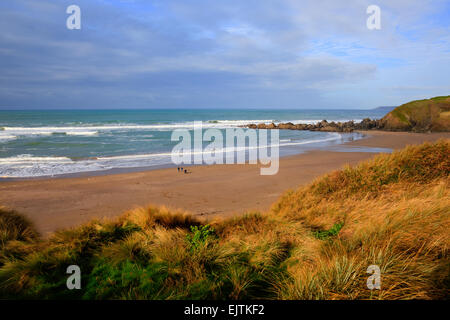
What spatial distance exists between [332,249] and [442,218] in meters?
2.07

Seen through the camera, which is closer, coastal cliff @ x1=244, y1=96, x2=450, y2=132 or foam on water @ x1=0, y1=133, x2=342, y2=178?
foam on water @ x1=0, y1=133, x2=342, y2=178

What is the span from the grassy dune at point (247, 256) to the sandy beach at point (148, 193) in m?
3.49

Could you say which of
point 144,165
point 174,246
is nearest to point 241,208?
point 174,246

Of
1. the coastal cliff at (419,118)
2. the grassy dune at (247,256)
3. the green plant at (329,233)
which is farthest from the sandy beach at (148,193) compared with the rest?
the coastal cliff at (419,118)

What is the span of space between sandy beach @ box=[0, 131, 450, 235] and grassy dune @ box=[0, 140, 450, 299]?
3.49 m

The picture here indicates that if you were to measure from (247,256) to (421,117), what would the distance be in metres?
49.3

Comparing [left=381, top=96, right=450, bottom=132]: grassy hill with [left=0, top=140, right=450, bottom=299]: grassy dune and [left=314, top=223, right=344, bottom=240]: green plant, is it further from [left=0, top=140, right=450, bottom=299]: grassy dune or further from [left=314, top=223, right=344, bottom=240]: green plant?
[left=314, top=223, right=344, bottom=240]: green plant

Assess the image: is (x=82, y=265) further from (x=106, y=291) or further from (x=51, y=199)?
(x=51, y=199)

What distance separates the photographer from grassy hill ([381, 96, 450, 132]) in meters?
40.4

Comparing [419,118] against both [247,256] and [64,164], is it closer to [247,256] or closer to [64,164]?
[64,164]

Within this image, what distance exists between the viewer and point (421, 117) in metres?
42.2

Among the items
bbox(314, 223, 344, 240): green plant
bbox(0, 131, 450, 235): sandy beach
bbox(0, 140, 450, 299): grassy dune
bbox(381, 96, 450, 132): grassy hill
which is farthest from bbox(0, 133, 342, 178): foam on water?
bbox(381, 96, 450, 132): grassy hill

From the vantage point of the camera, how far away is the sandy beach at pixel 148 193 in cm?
944

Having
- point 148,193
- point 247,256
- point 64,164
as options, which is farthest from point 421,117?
point 247,256
